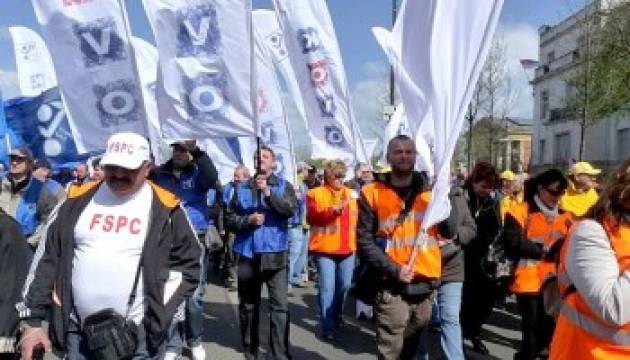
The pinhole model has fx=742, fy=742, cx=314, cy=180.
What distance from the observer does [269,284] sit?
6.46 m

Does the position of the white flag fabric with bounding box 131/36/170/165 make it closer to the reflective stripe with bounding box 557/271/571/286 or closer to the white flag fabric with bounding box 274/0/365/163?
the white flag fabric with bounding box 274/0/365/163

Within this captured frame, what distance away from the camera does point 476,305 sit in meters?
7.39

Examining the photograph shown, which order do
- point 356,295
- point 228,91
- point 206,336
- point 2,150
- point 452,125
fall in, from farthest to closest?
point 206,336
point 228,91
point 356,295
point 2,150
point 452,125

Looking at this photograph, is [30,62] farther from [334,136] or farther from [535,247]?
[535,247]

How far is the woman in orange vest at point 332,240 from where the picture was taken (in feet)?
25.5

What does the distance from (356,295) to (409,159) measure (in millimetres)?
1044

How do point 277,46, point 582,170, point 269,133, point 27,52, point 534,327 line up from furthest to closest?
point 277,46
point 27,52
point 269,133
point 582,170
point 534,327

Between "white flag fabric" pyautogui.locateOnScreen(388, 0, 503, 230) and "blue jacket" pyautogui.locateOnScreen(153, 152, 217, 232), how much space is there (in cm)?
218

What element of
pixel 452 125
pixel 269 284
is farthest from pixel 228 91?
pixel 452 125

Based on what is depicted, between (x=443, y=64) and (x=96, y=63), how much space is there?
131 inches

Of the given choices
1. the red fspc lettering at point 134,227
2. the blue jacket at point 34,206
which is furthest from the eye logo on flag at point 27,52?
the red fspc lettering at point 134,227

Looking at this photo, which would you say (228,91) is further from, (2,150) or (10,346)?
(10,346)

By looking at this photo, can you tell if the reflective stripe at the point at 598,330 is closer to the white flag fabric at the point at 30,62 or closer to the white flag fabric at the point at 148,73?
the white flag fabric at the point at 148,73

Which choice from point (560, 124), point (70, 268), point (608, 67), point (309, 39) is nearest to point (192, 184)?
point (309, 39)
